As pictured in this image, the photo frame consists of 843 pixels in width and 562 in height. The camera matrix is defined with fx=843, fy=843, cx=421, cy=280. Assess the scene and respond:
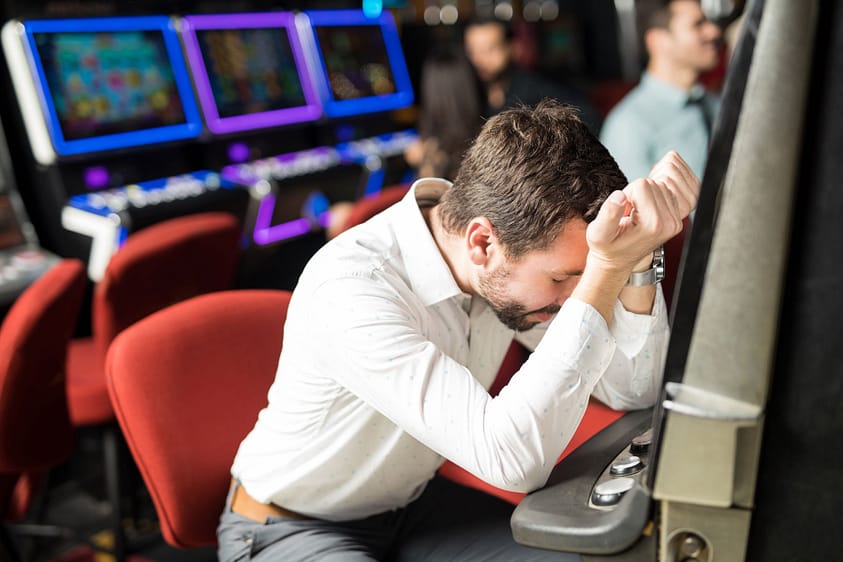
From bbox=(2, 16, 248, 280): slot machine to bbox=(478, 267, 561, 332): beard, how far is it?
6.40ft

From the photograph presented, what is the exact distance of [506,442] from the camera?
90 cm

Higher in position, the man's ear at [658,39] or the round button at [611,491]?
the man's ear at [658,39]

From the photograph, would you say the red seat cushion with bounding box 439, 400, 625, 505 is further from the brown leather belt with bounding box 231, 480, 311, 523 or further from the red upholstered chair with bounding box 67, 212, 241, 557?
the red upholstered chair with bounding box 67, 212, 241, 557

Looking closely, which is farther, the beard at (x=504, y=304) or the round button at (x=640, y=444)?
the beard at (x=504, y=304)

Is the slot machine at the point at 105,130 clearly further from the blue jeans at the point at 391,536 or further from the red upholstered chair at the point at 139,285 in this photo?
the blue jeans at the point at 391,536

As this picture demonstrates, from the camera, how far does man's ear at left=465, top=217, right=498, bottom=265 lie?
3.40 ft

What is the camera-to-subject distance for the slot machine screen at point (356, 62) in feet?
12.8

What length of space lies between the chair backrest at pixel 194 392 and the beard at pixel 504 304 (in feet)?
1.33

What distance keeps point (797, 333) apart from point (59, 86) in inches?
110

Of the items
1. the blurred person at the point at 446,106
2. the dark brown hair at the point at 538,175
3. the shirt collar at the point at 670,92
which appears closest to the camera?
the dark brown hair at the point at 538,175

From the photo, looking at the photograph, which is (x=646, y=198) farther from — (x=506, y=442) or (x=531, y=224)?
(x=506, y=442)

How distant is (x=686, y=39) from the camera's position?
2641 millimetres

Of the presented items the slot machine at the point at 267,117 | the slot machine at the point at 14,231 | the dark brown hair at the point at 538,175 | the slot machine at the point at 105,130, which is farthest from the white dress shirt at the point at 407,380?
the slot machine at the point at 267,117

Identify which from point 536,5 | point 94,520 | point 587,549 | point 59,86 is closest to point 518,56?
point 536,5
